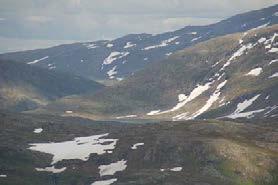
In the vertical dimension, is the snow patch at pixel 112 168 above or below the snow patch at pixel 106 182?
above

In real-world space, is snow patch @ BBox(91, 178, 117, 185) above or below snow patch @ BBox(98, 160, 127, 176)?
below

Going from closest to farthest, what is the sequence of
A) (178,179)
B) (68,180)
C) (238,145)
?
1. (178,179)
2. (68,180)
3. (238,145)

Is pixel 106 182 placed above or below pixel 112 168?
below

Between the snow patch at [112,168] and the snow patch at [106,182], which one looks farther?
the snow patch at [112,168]

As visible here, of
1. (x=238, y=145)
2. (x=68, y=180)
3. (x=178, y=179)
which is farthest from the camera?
(x=238, y=145)

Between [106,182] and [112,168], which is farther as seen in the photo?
[112,168]

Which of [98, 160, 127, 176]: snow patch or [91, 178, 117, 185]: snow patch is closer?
[91, 178, 117, 185]: snow patch

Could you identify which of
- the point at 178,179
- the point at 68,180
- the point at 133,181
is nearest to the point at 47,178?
the point at 68,180

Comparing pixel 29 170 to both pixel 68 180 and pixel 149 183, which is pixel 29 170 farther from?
pixel 149 183
